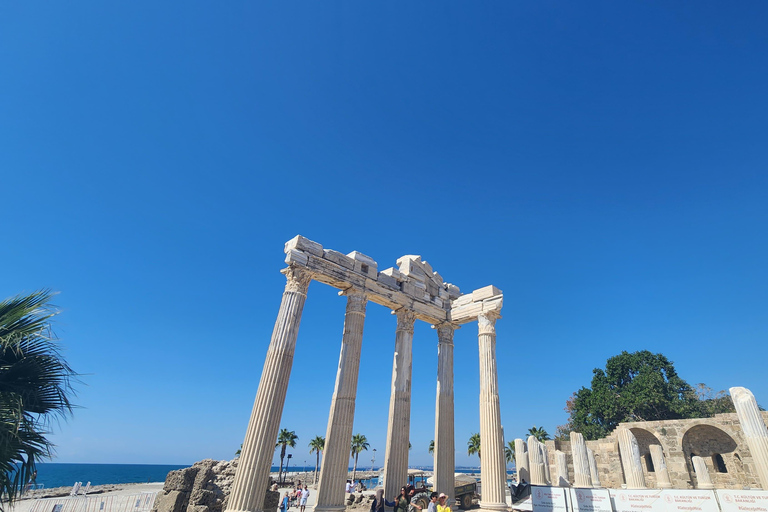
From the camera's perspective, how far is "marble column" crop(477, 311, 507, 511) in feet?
50.8

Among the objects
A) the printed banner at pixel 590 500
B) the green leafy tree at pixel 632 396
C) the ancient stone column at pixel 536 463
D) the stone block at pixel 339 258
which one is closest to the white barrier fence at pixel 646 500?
the printed banner at pixel 590 500

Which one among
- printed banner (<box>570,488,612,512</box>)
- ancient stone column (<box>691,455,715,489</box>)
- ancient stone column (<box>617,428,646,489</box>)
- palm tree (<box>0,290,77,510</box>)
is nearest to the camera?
palm tree (<box>0,290,77,510</box>)

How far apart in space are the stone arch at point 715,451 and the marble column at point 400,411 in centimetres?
2517

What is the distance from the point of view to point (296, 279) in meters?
14.9

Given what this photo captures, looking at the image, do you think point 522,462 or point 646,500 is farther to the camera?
point 522,462

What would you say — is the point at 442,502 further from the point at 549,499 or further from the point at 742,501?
the point at 742,501

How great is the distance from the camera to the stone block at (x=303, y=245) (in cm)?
1527

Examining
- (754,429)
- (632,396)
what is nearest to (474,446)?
(632,396)

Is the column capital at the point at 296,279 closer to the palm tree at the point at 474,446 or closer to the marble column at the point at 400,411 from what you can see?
the marble column at the point at 400,411

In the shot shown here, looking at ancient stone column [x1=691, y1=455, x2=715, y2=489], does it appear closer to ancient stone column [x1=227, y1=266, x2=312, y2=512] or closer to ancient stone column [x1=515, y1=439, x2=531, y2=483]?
ancient stone column [x1=515, y1=439, x2=531, y2=483]

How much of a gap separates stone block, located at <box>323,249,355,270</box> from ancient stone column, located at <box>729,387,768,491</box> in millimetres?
19037

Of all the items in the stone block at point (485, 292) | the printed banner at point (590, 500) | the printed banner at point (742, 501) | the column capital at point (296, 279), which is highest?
the stone block at point (485, 292)

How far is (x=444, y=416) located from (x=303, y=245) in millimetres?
9907

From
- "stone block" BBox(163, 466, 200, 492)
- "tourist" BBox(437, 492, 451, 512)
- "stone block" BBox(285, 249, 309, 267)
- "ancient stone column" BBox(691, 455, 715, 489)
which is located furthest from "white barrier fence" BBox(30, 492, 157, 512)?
"ancient stone column" BBox(691, 455, 715, 489)
